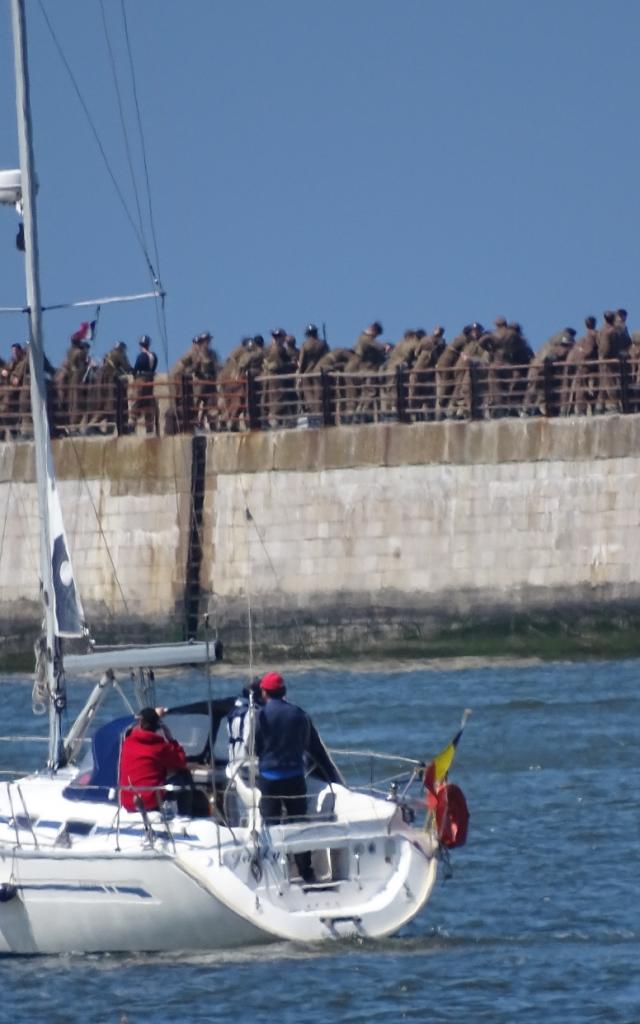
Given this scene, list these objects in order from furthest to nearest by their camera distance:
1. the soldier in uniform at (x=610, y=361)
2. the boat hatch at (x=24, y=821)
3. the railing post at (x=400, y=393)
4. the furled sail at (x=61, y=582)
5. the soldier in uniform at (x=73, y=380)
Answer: the soldier in uniform at (x=73, y=380) → the railing post at (x=400, y=393) → the soldier in uniform at (x=610, y=361) → the furled sail at (x=61, y=582) → the boat hatch at (x=24, y=821)

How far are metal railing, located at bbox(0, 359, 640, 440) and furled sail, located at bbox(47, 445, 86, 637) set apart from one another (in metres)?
14.5

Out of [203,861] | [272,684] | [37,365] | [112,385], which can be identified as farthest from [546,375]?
[203,861]

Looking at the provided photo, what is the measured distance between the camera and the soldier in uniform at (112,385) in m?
35.2

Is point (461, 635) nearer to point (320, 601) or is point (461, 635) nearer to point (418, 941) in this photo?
point (320, 601)

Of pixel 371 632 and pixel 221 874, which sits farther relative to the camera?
pixel 371 632

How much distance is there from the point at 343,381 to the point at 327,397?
1.42ft

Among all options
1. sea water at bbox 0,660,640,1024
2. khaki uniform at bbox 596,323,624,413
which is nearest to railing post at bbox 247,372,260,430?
khaki uniform at bbox 596,323,624,413

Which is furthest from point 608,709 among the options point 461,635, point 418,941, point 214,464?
point 418,941

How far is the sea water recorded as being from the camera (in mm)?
14914

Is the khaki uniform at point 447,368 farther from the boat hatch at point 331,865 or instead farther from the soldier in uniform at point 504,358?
the boat hatch at point 331,865

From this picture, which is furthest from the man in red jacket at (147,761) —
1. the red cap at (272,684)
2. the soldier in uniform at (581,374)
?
the soldier in uniform at (581,374)

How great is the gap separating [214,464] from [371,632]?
10.5ft

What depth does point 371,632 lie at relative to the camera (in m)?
34.2

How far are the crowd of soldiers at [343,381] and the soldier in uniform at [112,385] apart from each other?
19mm
